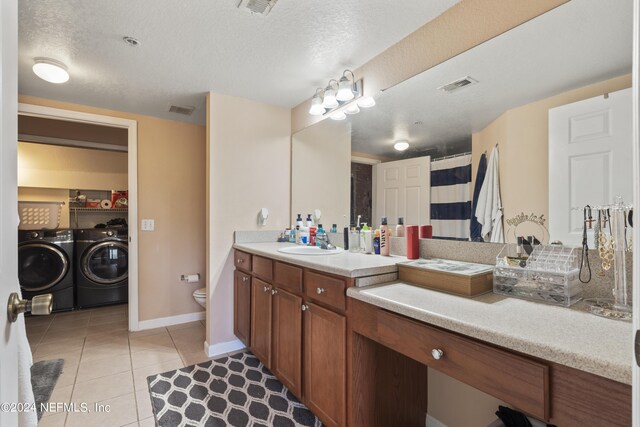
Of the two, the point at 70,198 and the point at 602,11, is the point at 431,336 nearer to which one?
the point at 602,11

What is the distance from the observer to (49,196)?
3.88 metres

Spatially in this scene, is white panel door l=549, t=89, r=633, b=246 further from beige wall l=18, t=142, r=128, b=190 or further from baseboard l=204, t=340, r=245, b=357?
beige wall l=18, t=142, r=128, b=190

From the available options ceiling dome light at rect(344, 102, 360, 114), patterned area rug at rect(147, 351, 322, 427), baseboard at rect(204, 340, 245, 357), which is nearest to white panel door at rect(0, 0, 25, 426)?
patterned area rug at rect(147, 351, 322, 427)

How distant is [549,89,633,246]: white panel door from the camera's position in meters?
0.99

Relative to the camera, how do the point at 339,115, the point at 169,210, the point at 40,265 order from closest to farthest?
the point at 339,115
the point at 169,210
the point at 40,265

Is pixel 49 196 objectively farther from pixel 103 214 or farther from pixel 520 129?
pixel 520 129

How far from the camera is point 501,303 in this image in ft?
3.41

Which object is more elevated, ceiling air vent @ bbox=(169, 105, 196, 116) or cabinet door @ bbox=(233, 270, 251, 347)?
ceiling air vent @ bbox=(169, 105, 196, 116)

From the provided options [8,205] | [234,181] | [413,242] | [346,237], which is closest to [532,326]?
[413,242]

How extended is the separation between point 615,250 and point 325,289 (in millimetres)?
1110

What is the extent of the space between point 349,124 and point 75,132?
11.7 ft

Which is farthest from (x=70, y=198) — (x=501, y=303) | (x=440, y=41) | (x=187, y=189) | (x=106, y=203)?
(x=501, y=303)

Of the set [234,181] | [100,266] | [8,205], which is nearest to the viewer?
[8,205]

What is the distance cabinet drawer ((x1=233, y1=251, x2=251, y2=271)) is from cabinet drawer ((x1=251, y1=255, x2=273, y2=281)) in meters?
0.08
